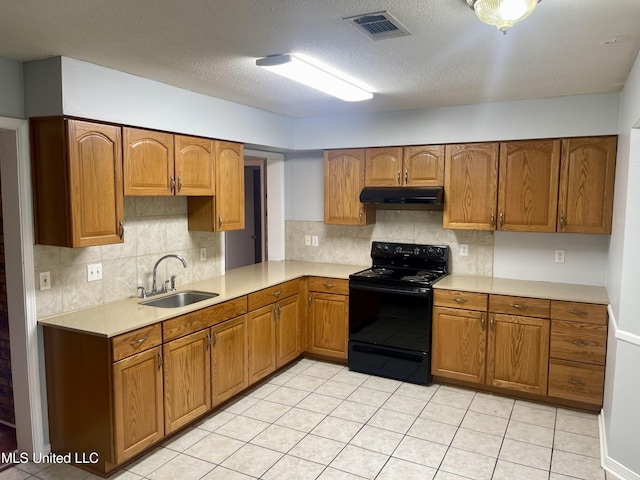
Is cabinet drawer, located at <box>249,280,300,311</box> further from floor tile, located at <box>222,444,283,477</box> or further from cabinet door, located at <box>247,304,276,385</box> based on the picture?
floor tile, located at <box>222,444,283,477</box>


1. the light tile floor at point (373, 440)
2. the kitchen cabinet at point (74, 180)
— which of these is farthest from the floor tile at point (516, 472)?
the kitchen cabinet at point (74, 180)

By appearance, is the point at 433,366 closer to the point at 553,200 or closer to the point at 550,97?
the point at 553,200

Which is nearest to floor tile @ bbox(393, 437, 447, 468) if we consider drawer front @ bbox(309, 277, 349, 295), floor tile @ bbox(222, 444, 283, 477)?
floor tile @ bbox(222, 444, 283, 477)

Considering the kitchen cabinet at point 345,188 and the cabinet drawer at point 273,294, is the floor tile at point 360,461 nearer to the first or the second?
the cabinet drawer at point 273,294

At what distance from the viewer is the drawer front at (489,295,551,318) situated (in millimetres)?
3541

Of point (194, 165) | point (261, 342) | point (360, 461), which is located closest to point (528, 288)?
point (360, 461)

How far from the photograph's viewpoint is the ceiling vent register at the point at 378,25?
6.60 ft

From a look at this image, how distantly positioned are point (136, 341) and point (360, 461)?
1.53 metres

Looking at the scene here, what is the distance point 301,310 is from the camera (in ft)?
14.7

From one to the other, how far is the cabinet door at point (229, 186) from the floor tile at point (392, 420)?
1.89 m

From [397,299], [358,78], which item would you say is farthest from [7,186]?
[397,299]

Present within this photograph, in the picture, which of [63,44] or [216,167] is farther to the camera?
[216,167]

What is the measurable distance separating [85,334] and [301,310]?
2.16 m

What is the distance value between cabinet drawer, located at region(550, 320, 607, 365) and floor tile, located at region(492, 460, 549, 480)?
1.03m
